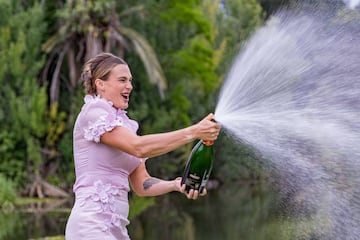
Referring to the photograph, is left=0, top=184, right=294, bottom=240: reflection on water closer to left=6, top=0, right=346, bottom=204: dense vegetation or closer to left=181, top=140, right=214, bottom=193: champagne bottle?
left=6, top=0, right=346, bottom=204: dense vegetation

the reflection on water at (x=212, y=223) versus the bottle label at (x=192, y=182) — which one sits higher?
the bottle label at (x=192, y=182)

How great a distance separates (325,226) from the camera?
820cm

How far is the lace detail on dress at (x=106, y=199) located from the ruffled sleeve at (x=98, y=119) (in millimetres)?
213

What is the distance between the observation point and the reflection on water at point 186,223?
1269 centimetres

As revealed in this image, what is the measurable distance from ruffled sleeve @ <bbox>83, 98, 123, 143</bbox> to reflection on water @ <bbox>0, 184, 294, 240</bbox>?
6.93m

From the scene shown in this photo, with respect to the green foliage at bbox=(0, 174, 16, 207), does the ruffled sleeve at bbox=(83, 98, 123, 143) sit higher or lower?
higher

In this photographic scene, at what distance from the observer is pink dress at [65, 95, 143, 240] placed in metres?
3.64

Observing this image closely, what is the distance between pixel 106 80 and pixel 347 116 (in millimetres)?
2846

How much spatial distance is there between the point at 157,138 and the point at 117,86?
372mm

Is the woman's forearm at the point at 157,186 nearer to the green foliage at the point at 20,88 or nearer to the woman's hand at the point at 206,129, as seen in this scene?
the woman's hand at the point at 206,129

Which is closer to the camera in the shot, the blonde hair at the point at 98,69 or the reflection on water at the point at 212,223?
the blonde hair at the point at 98,69

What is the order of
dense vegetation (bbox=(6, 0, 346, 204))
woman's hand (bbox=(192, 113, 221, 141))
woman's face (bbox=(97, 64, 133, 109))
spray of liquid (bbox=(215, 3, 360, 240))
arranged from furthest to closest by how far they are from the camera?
dense vegetation (bbox=(6, 0, 346, 204))
spray of liquid (bbox=(215, 3, 360, 240))
woman's face (bbox=(97, 64, 133, 109))
woman's hand (bbox=(192, 113, 221, 141))

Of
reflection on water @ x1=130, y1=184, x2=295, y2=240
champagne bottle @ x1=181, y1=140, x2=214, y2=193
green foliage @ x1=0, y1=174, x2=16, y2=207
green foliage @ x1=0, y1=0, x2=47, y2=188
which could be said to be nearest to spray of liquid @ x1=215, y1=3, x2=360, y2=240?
champagne bottle @ x1=181, y1=140, x2=214, y2=193

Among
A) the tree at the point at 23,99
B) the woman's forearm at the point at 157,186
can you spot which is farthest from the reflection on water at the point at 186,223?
the woman's forearm at the point at 157,186
